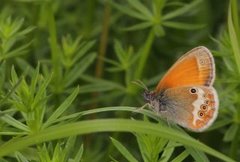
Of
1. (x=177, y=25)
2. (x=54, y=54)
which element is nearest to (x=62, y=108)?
(x=54, y=54)

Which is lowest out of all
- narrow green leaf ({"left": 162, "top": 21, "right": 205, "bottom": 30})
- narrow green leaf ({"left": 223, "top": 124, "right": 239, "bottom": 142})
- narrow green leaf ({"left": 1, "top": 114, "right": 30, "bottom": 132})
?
narrow green leaf ({"left": 1, "top": 114, "right": 30, "bottom": 132})

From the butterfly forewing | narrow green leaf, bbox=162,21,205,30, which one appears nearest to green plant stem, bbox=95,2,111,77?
narrow green leaf, bbox=162,21,205,30

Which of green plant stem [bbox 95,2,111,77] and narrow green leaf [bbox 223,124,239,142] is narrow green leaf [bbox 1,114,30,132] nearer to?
narrow green leaf [bbox 223,124,239,142]

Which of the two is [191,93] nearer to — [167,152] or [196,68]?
[196,68]

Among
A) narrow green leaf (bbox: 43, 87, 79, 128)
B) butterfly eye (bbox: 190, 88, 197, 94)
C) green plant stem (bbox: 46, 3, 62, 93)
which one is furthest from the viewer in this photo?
green plant stem (bbox: 46, 3, 62, 93)

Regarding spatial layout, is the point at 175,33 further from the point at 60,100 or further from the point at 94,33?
the point at 60,100

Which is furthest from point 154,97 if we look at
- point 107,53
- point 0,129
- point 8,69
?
point 107,53

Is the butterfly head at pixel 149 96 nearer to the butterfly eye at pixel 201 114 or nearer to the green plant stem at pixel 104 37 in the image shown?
the butterfly eye at pixel 201 114
